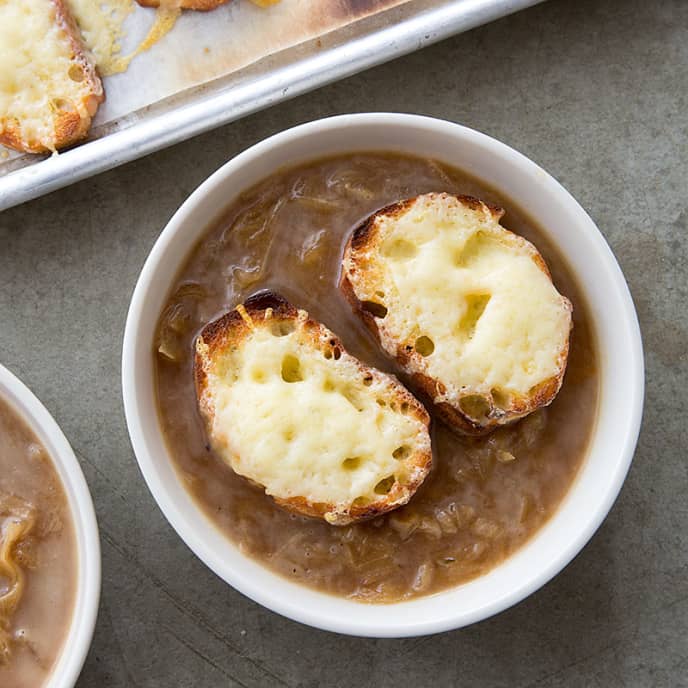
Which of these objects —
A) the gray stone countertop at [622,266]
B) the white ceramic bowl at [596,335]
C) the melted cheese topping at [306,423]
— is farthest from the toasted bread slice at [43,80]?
the melted cheese topping at [306,423]

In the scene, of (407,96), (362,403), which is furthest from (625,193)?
(362,403)

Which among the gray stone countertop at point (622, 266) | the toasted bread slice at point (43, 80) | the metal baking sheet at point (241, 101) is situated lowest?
the gray stone countertop at point (622, 266)

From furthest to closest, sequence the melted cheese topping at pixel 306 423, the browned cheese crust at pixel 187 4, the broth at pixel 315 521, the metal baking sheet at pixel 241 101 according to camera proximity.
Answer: the browned cheese crust at pixel 187 4
the metal baking sheet at pixel 241 101
the broth at pixel 315 521
the melted cheese topping at pixel 306 423

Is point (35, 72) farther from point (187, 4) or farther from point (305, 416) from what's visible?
point (305, 416)

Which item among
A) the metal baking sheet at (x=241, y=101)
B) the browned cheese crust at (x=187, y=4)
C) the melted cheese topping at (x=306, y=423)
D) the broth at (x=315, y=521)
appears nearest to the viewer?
the melted cheese topping at (x=306, y=423)

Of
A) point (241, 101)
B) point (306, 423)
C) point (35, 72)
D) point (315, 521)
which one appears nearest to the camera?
point (306, 423)

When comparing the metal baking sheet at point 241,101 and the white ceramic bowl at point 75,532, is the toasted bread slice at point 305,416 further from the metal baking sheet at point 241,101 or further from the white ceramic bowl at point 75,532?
the metal baking sheet at point 241,101

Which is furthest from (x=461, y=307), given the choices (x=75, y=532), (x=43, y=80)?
(x=43, y=80)

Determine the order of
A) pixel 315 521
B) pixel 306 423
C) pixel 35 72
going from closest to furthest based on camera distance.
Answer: pixel 306 423, pixel 315 521, pixel 35 72
